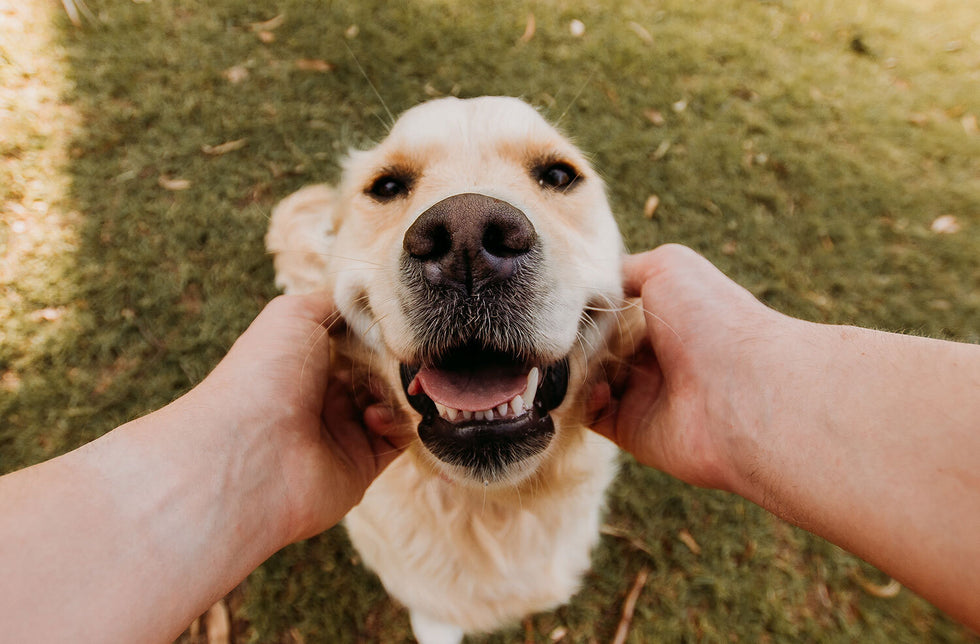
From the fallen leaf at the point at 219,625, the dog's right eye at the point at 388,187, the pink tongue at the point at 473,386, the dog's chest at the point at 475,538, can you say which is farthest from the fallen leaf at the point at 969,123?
the fallen leaf at the point at 219,625

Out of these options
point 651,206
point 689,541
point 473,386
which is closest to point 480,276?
point 473,386

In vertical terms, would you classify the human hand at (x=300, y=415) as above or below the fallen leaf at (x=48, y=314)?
above

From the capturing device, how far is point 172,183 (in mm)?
4012

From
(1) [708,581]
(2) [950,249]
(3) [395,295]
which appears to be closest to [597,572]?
(1) [708,581]

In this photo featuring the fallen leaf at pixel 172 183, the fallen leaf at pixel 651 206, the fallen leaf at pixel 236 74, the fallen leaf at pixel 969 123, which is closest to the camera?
the fallen leaf at pixel 172 183

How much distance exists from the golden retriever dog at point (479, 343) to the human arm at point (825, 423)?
0.29m

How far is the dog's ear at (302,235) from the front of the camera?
10.3 feet

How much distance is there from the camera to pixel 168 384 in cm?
340

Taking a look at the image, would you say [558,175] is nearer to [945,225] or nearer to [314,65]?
[314,65]

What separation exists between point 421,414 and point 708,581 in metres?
2.37

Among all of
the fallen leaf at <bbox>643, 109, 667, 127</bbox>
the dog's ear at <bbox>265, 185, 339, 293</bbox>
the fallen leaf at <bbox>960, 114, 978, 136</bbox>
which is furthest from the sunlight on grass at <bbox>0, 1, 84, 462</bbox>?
the fallen leaf at <bbox>960, 114, 978, 136</bbox>

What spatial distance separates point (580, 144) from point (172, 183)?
3.23m

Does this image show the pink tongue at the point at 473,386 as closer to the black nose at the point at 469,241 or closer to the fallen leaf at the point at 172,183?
the black nose at the point at 469,241

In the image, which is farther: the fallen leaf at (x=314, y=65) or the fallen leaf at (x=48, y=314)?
the fallen leaf at (x=314, y=65)
